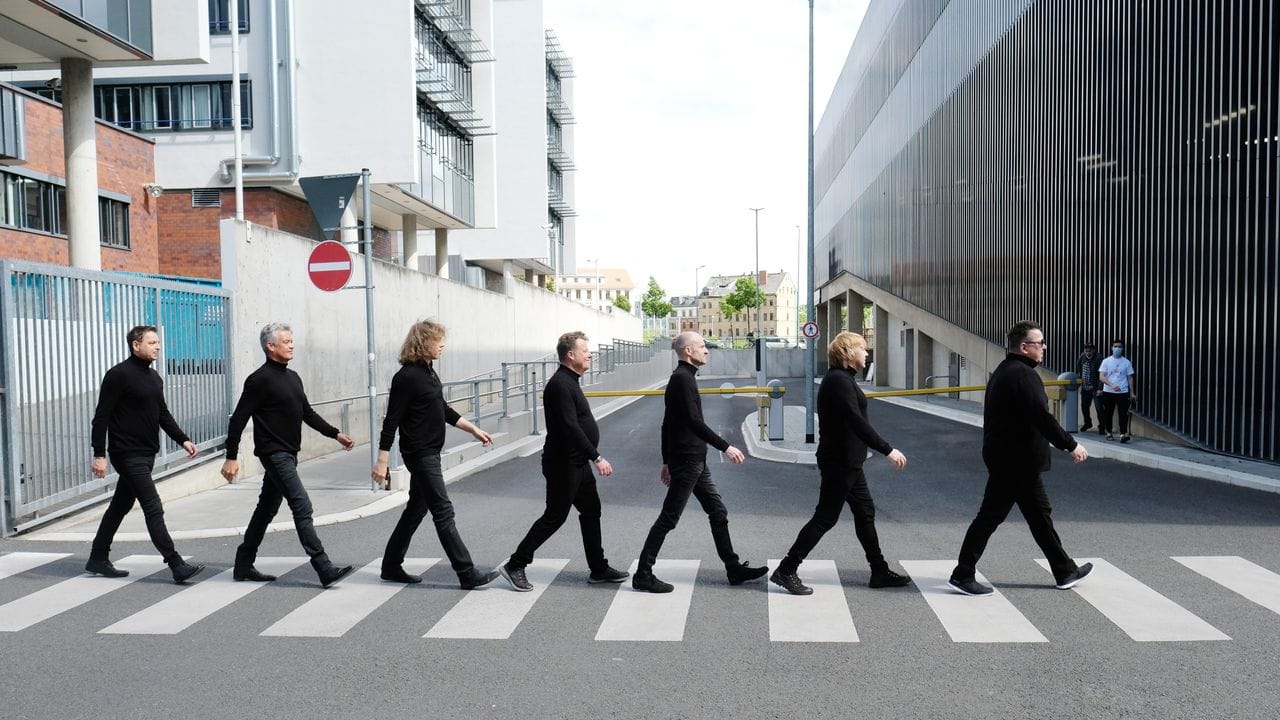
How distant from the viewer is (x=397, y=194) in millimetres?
26203

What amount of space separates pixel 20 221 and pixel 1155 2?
2517cm

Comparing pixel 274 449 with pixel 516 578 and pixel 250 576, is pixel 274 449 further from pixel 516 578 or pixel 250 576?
pixel 516 578

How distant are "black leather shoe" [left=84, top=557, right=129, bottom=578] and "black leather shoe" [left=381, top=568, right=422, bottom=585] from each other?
1.96m

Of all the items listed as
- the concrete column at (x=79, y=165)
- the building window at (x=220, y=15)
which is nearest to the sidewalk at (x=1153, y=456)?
the concrete column at (x=79, y=165)

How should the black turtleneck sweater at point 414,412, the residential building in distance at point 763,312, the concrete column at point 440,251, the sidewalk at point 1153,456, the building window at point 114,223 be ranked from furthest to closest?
the residential building in distance at point 763,312 → the concrete column at point 440,251 → the building window at point 114,223 → the sidewalk at point 1153,456 → the black turtleneck sweater at point 414,412

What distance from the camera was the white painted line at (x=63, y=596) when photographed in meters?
5.96

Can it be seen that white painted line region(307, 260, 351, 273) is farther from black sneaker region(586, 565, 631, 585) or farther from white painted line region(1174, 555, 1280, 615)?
white painted line region(1174, 555, 1280, 615)

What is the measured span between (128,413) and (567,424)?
3178 mm

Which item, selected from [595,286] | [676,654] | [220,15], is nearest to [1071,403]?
[676,654]

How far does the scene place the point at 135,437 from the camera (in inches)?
272

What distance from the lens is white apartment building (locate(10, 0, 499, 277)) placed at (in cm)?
2448

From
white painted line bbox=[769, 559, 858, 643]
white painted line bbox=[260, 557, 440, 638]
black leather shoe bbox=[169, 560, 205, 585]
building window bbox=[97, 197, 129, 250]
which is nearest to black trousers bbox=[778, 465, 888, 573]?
white painted line bbox=[769, 559, 858, 643]

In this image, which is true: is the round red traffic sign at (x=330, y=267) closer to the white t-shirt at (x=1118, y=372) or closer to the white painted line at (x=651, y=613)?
the white painted line at (x=651, y=613)

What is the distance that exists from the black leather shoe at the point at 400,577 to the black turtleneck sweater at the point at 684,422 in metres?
1.97
